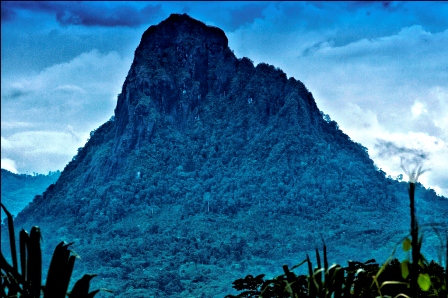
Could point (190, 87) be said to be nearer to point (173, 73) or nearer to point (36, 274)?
point (173, 73)

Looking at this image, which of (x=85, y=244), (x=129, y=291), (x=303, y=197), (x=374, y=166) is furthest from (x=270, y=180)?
(x=129, y=291)

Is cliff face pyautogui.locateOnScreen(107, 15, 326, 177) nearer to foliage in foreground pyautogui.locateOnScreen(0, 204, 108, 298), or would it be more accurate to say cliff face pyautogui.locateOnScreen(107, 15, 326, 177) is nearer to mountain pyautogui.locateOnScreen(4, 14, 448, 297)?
mountain pyautogui.locateOnScreen(4, 14, 448, 297)

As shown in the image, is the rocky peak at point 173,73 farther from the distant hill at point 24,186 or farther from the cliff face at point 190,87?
the distant hill at point 24,186

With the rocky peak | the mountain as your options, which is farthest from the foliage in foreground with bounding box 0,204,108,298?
the rocky peak

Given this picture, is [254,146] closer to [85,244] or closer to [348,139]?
[348,139]

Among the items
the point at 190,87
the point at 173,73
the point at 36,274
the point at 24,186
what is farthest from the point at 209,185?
the point at 36,274

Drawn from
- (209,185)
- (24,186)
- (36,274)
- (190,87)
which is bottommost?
(36,274)
